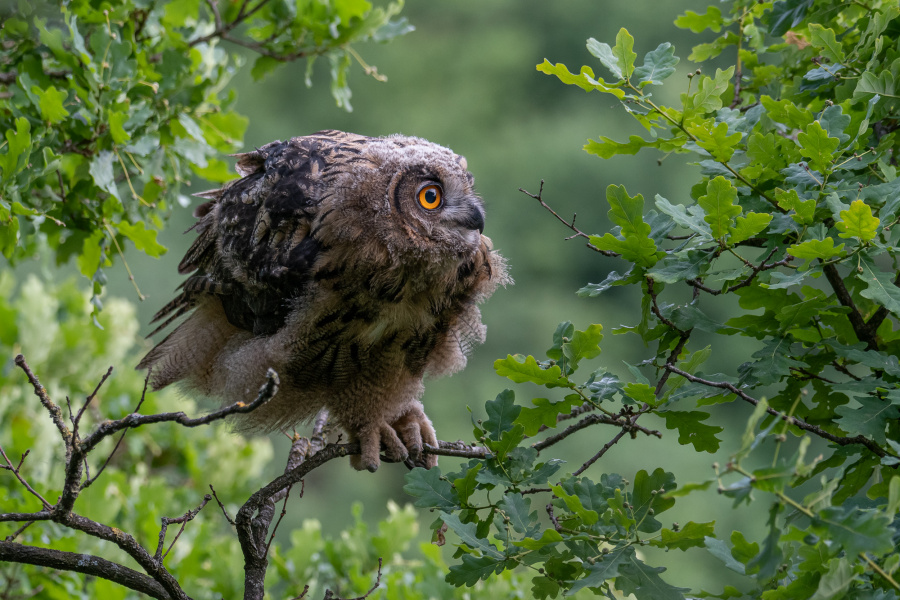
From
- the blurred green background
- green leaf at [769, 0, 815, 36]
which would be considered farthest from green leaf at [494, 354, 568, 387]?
the blurred green background

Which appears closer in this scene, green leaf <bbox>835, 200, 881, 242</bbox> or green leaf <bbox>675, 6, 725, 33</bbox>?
green leaf <bbox>835, 200, 881, 242</bbox>

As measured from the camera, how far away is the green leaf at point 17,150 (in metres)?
1.74

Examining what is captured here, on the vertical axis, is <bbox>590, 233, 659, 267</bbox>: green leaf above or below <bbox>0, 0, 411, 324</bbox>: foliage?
below

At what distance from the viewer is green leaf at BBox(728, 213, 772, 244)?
51.1 inches

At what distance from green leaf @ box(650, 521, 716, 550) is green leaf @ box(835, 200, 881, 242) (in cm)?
49

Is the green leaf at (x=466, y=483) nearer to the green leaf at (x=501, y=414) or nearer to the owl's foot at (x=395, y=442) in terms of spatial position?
the green leaf at (x=501, y=414)

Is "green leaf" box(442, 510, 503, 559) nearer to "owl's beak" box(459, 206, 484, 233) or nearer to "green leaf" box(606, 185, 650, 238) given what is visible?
"green leaf" box(606, 185, 650, 238)

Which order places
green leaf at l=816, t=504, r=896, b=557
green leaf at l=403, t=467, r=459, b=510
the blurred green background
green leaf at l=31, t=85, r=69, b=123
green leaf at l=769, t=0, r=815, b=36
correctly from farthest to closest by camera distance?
the blurred green background < green leaf at l=31, t=85, r=69, b=123 < green leaf at l=769, t=0, r=815, b=36 < green leaf at l=403, t=467, r=459, b=510 < green leaf at l=816, t=504, r=896, b=557

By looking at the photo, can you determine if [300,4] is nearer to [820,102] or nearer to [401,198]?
[401,198]

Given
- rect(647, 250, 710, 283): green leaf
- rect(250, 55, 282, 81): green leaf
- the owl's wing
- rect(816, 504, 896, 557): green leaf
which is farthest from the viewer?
rect(250, 55, 282, 81): green leaf

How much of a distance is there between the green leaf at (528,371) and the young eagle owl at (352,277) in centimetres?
74

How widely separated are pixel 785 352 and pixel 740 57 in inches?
36.9

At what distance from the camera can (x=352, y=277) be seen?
7.19ft

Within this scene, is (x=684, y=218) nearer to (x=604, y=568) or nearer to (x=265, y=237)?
(x=604, y=568)
